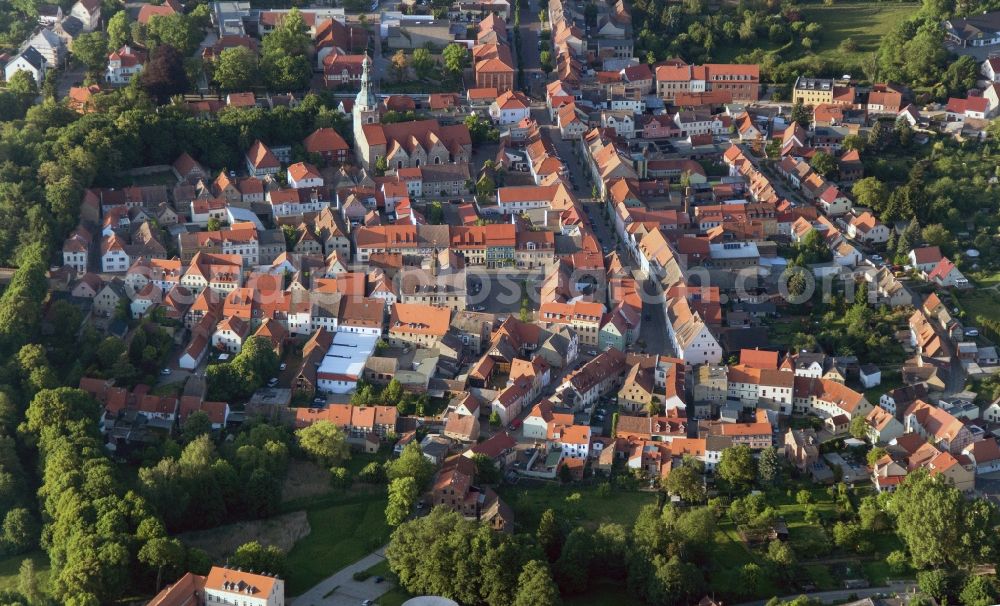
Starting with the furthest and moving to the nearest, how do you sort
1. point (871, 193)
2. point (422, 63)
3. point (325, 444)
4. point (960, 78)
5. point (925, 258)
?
point (960, 78)
point (422, 63)
point (871, 193)
point (925, 258)
point (325, 444)

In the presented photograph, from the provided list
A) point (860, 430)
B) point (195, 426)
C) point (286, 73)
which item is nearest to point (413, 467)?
point (195, 426)

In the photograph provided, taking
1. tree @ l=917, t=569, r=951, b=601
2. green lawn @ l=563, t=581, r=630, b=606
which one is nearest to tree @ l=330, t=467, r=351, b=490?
green lawn @ l=563, t=581, r=630, b=606

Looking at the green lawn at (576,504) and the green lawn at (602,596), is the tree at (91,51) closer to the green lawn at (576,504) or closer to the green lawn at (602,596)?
the green lawn at (576,504)

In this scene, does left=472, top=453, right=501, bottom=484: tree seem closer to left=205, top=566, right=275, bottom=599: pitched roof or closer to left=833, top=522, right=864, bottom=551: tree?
left=205, top=566, right=275, bottom=599: pitched roof

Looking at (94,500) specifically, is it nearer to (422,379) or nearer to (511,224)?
(422,379)

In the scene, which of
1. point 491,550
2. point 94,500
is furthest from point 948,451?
point 94,500

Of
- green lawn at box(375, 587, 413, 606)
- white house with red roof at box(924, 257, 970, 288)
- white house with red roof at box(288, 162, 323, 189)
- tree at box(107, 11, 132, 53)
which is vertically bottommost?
green lawn at box(375, 587, 413, 606)

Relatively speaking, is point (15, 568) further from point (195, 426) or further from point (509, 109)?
point (509, 109)
